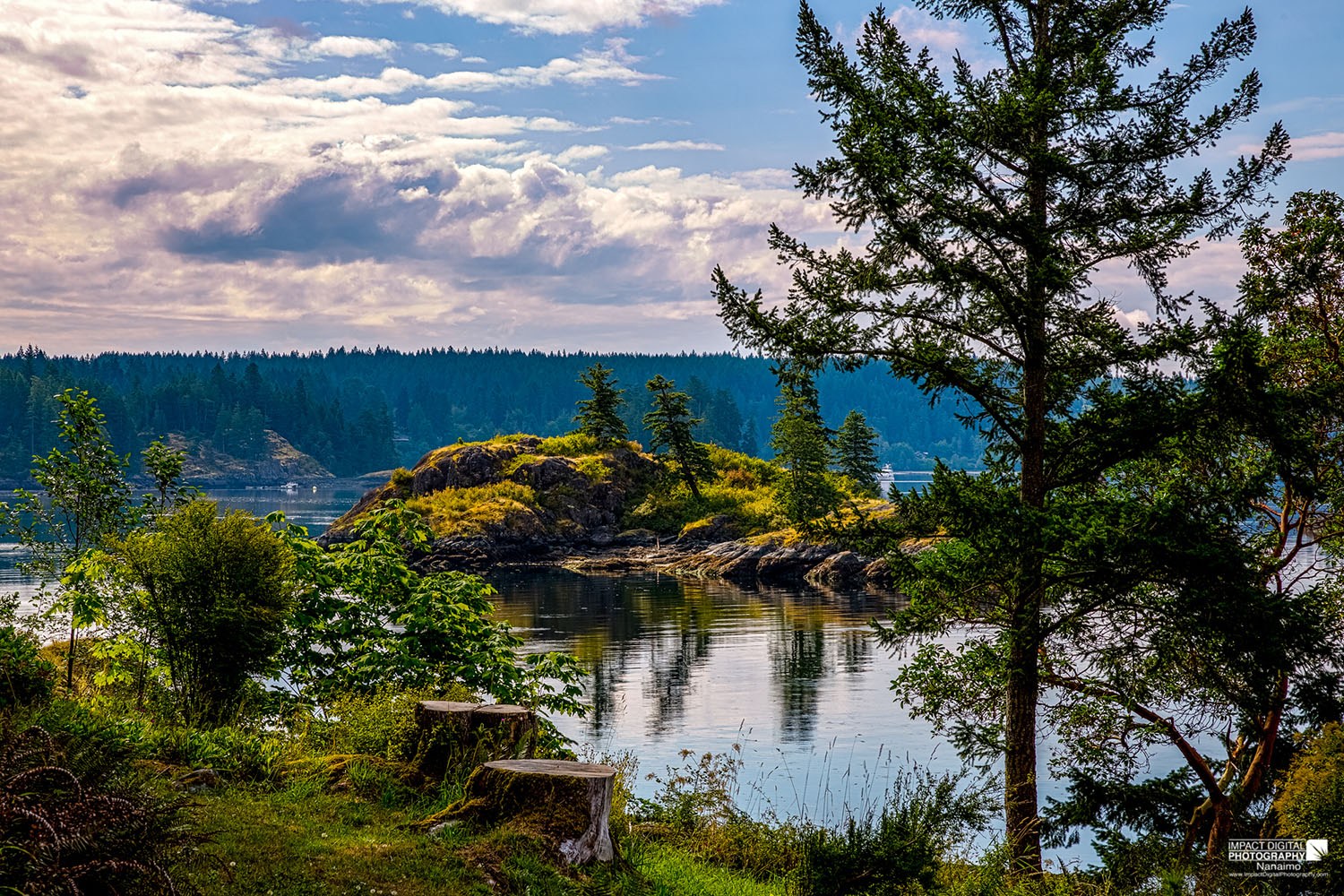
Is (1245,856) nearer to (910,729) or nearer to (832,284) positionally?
(832,284)

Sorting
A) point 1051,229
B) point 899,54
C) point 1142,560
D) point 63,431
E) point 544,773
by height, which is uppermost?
point 899,54

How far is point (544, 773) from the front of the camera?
8.93 meters

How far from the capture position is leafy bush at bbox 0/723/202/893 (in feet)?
18.5

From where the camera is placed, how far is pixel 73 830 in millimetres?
5852

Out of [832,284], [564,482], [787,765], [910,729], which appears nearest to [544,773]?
[832,284]

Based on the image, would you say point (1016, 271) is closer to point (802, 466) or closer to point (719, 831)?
point (719, 831)

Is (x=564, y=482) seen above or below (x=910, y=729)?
above

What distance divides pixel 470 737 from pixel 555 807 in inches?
66.5

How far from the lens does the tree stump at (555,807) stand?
878 centimetres

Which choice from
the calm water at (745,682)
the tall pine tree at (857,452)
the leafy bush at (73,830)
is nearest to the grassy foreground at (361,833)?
the leafy bush at (73,830)

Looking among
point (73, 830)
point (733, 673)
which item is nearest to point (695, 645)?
point (733, 673)

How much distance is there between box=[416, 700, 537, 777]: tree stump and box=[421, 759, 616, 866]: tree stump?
0.99m

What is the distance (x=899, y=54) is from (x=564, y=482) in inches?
2656

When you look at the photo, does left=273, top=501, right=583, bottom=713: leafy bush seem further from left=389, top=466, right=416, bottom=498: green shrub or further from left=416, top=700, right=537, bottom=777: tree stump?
left=389, top=466, right=416, bottom=498: green shrub
